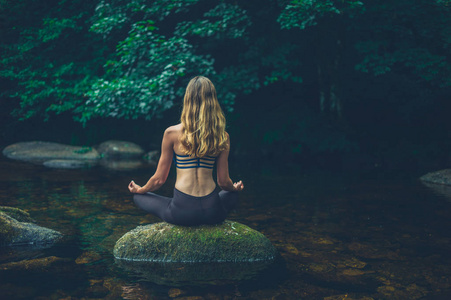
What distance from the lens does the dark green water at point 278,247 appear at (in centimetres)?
419

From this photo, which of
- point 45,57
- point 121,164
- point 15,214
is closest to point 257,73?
point 121,164

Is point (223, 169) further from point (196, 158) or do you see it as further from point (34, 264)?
point (34, 264)

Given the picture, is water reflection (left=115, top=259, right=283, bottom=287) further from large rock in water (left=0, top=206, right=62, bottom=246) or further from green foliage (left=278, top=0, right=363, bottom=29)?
green foliage (left=278, top=0, right=363, bottom=29)

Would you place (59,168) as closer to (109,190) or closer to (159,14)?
(109,190)

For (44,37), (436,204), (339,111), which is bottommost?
(436,204)

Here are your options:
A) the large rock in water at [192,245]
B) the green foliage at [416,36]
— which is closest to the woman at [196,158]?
the large rock in water at [192,245]

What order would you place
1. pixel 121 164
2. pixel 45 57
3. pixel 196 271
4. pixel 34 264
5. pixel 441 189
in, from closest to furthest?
1. pixel 196 271
2. pixel 34 264
3. pixel 441 189
4. pixel 121 164
5. pixel 45 57

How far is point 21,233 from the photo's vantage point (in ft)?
18.2

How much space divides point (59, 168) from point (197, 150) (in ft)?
27.8

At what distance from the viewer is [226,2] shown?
1384 cm

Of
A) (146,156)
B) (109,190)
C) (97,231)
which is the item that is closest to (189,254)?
(97,231)

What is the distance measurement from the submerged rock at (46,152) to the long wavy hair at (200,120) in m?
10.3

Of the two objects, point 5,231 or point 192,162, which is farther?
point 5,231

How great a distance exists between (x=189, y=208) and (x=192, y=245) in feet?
1.39
